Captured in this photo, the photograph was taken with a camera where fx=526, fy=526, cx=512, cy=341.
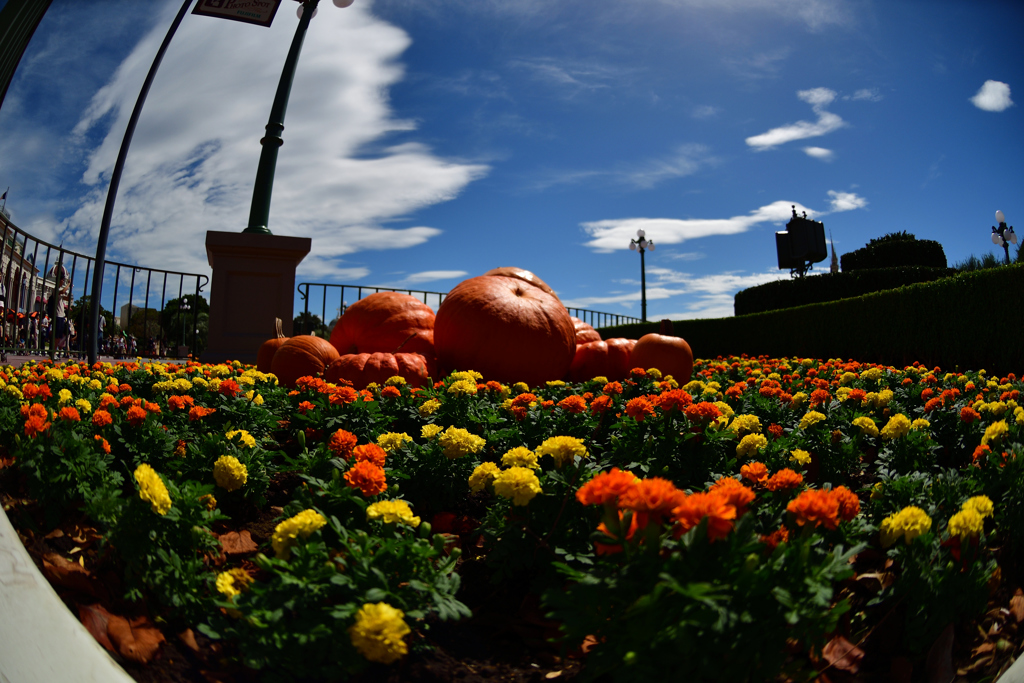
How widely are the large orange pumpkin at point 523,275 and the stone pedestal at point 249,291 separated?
1655 millimetres

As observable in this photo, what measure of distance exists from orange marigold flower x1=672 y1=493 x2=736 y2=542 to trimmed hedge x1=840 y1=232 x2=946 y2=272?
2079 millimetres

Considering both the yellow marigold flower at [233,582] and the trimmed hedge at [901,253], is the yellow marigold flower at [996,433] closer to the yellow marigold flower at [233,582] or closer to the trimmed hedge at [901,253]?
the trimmed hedge at [901,253]

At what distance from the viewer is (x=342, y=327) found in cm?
475

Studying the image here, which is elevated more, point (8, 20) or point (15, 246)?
point (8, 20)

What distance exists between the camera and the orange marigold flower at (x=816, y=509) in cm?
101

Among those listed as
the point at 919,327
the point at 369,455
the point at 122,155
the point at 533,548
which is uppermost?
the point at 122,155

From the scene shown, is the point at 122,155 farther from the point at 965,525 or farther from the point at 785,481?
the point at 965,525

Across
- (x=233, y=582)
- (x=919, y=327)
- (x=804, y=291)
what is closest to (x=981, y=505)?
(x=233, y=582)

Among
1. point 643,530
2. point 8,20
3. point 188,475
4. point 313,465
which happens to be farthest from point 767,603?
point 8,20

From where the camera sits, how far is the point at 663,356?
4988 millimetres

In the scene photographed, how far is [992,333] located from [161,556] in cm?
560

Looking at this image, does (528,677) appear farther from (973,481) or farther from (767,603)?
(973,481)

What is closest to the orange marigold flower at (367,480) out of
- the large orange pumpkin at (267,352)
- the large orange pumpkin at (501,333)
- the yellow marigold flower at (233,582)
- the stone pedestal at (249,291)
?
the yellow marigold flower at (233,582)

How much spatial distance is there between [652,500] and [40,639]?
3.44 feet
